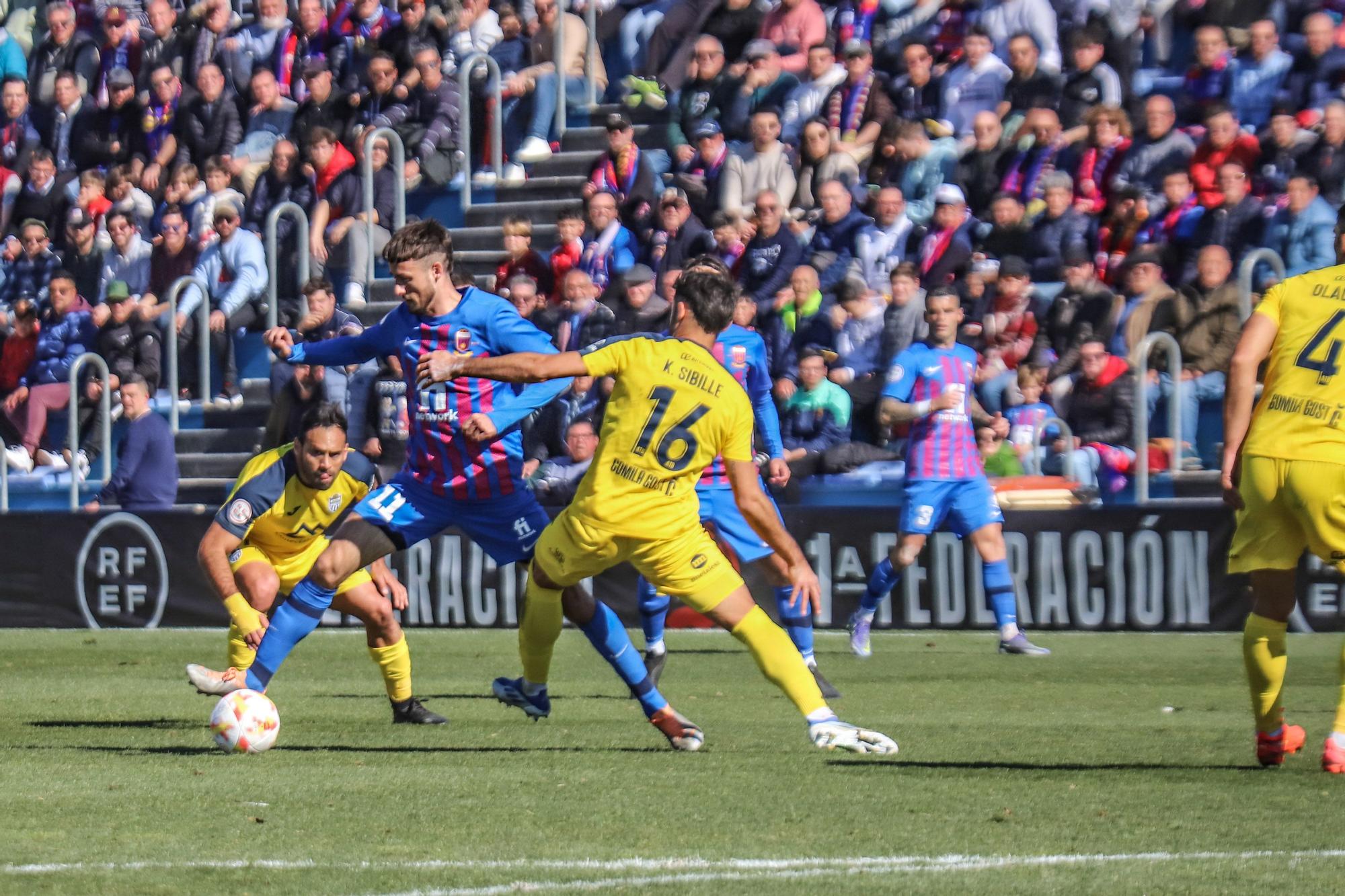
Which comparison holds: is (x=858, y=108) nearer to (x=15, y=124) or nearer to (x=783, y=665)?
(x=783, y=665)

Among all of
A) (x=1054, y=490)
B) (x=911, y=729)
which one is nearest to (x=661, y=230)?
(x=1054, y=490)

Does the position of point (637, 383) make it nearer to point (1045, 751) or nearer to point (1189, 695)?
point (1045, 751)

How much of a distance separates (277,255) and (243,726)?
41.5 ft

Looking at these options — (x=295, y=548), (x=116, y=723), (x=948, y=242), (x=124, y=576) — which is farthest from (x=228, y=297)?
(x=116, y=723)

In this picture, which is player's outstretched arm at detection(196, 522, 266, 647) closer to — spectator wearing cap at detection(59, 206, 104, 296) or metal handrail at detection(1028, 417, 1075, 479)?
metal handrail at detection(1028, 417, 1075, 479)

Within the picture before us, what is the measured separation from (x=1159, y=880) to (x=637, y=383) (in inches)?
123

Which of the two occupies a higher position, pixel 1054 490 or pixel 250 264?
pixel 250 264

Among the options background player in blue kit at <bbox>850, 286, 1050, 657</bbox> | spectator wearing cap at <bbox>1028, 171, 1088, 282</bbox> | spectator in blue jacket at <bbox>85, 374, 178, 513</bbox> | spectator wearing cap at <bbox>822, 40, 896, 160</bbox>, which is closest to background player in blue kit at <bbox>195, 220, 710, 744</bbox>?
background player in blue kit at <bbox>850, 286, 1050, 657</bbox>

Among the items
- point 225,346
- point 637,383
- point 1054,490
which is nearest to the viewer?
point 637,383

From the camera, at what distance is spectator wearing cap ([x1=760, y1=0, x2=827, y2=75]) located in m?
19.0

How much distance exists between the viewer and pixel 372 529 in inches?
345

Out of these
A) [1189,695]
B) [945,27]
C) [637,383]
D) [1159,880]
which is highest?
[945,27]

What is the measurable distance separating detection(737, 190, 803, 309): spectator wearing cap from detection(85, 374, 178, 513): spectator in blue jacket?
4.94m

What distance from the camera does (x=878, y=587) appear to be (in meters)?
13.8
